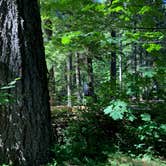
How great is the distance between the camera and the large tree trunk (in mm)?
3857

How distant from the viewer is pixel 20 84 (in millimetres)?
3863

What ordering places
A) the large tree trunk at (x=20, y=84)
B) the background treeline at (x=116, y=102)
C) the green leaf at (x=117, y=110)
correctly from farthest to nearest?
the background treeline at (x=116, y=102) < the green leaf at (x=117, y=110) < the large tree trunk at (x=20, y=84)

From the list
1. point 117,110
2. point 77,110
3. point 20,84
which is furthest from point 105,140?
point 20,84

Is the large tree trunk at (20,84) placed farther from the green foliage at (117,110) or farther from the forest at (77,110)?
the green foliage at (117,110)

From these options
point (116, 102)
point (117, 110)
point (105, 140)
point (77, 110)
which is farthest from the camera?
point (77, 110)

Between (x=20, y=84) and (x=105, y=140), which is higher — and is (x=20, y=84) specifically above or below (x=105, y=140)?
above

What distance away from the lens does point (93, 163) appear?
4.16 m

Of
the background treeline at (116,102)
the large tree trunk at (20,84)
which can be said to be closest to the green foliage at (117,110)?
the background treeline at (116,102)

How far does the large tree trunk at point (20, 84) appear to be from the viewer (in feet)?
12.7

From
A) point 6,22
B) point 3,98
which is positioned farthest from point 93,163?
point 6,22

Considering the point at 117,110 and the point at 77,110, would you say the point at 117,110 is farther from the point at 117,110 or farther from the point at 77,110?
the point at 77,110

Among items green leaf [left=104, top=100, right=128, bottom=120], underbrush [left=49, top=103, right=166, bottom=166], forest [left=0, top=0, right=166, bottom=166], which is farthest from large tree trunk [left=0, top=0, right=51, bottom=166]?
green leaf [left=104, top=100, right=128, bottom=120]

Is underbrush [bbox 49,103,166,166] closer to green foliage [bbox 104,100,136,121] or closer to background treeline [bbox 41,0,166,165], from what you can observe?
background treeline [bbox 41,0,166,165]

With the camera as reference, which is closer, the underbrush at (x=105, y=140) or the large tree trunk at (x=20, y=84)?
the large tree trunk at (x=20, y=84)
